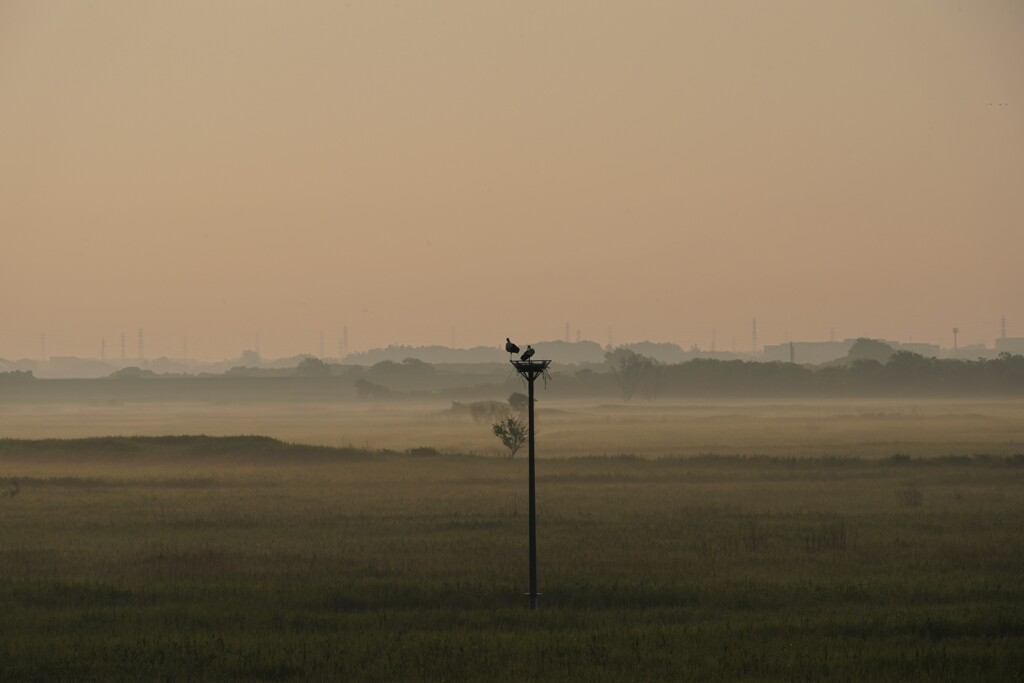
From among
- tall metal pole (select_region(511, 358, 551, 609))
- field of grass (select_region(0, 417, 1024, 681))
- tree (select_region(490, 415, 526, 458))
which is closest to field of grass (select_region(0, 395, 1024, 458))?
tree (select_region(490, 415, 526, 458))

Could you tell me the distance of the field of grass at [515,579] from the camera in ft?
80.3

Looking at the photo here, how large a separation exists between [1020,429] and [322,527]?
93.1m

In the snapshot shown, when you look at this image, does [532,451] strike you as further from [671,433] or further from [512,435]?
[671,433]

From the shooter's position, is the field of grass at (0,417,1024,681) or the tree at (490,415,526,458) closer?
the field of grass at (0,417,1024,681)

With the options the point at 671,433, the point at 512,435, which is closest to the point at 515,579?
the point at 512,435

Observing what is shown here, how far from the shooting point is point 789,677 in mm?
23219

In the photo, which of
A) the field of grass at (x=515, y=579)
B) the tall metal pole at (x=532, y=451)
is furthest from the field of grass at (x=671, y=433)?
the tall metal pole at (x=532, y=451)

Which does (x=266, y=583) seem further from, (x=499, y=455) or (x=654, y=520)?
(x=499, y=455)

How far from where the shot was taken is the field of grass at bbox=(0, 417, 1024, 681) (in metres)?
24.5

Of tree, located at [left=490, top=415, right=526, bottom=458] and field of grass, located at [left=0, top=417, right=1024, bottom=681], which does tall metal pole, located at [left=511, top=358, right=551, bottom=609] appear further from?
tree, located at [left=490, top=415, right=526, bottom=458]

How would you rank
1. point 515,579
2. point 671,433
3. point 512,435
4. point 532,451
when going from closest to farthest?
point 532,451
point 515,579
point 512,435
point 671,433

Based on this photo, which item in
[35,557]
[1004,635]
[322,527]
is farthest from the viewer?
[322,527]

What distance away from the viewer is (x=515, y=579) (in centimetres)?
3403

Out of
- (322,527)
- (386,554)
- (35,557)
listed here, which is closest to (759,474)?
(322,527)
